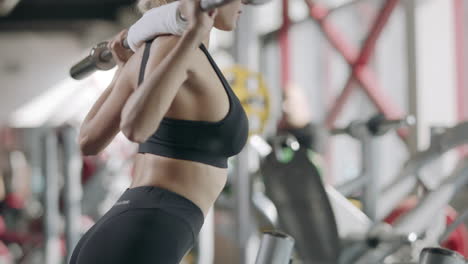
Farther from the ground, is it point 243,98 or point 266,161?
point 243,98

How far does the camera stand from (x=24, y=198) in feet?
16.5

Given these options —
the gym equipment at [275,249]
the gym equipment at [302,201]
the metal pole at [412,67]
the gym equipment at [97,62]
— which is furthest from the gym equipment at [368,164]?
the metal pole at [412,67]

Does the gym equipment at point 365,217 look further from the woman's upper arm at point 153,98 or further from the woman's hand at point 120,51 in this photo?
the woman's upper arm at point 153,98

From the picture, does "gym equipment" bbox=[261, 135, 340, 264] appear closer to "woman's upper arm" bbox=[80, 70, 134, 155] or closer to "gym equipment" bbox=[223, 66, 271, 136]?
"gym equipment" bbox=[223, 66, 271, 136]

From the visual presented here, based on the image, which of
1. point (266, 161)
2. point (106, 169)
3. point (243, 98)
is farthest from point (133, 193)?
point (106, 169)

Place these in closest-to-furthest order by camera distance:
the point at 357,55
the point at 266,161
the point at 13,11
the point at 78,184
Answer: the point at 266,161 < the point at 78,184 < the point at 357,55 < the point at 13,11

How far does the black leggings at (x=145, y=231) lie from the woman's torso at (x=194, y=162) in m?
0.02

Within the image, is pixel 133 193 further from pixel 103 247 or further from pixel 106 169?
pixel 106 169

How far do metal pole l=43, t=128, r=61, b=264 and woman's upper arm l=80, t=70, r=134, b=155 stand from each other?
2192 mm

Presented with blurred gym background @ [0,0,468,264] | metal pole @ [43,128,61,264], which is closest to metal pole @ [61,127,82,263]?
blurred gym background @ [0,0,468,264]

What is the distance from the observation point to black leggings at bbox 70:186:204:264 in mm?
998

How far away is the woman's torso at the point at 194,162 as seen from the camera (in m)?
1.01

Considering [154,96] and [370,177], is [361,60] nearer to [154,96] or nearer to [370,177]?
[370,177]

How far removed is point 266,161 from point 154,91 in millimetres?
1414
